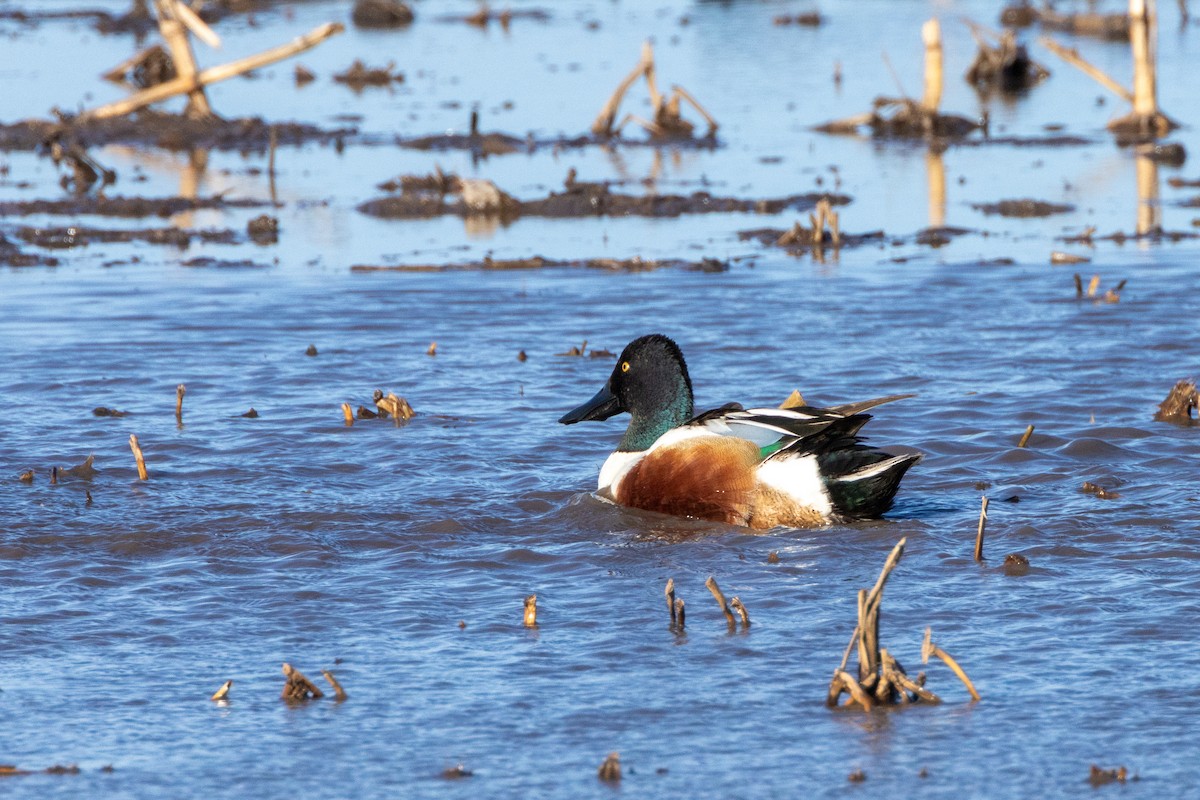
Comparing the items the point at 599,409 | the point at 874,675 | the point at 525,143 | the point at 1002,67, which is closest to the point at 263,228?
the point at 525,143

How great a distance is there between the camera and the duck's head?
802cm

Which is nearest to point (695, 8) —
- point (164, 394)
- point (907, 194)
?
point (907, 194)

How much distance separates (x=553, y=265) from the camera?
1420 cm

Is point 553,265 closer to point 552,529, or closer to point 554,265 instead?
point 554,265

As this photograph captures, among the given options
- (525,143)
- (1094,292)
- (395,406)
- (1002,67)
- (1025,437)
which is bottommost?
(1025,437)

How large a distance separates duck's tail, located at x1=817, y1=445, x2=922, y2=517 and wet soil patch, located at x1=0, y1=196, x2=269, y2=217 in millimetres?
11321

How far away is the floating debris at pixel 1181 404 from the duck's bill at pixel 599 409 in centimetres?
299

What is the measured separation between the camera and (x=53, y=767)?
4.98 meters

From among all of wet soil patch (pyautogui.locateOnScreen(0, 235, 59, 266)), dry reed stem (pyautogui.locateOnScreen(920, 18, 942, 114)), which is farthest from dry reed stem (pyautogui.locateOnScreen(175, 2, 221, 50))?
dry reed stem (pyautogui.locateOnScreen(920, 18, 942, 114))

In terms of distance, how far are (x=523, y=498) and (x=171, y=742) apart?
3075 mm

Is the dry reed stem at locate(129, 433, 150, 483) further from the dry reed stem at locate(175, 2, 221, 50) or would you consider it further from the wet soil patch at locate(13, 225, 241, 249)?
the dry reed stem at locate(175, 2, 221, 50)

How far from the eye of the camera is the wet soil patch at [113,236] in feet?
50.9

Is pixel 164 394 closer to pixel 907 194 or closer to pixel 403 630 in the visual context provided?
pixel 403 630

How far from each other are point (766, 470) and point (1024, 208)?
10027 millimetres
